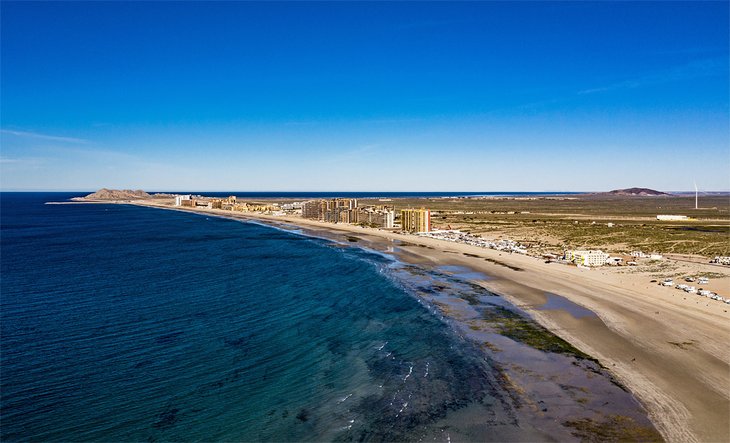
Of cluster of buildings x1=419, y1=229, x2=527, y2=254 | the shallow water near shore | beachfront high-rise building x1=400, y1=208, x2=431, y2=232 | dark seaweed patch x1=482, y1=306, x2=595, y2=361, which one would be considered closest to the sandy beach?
dark seaweed patch x1=482, y1=306, x2=595, y2=361

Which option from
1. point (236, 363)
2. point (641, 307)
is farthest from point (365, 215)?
point (236, 363)

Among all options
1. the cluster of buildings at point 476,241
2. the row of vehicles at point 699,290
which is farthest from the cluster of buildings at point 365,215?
the row of vehicles at point 699,290

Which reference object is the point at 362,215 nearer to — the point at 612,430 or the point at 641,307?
the point at 641,307

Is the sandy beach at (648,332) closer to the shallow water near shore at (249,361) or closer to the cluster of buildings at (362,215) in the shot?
the shallow water near shore at (249,361)

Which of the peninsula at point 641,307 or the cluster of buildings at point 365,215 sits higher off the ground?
the cluster of buildings at point 365,215

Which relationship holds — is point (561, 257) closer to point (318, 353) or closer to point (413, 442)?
point (318, 353)

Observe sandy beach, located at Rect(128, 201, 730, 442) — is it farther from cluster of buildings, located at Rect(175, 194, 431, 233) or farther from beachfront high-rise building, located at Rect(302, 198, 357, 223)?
beachfront high-rise building, located at Rect(302, 198, 357, 223)
